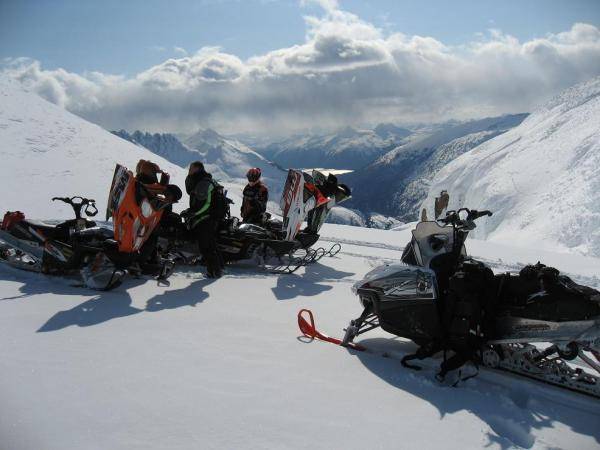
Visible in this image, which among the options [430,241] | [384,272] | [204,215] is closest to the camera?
[430,241]

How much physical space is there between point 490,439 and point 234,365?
195 cm

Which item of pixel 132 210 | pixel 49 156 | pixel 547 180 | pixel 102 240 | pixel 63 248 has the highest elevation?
pixel 547 180

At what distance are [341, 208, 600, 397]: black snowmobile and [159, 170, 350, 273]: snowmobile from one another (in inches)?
156

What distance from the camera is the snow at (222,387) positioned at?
2.96 metres

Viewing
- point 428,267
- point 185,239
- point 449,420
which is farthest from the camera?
point 185,239

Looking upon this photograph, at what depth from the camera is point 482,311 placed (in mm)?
4133

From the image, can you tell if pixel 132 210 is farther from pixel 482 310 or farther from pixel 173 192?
pixel 482 310

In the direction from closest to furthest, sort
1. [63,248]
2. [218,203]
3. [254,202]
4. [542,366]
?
[542,366] < [63,248] < [218,203] < [254,202]

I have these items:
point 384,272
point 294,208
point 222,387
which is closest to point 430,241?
point 384,272

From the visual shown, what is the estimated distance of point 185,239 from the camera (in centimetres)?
812

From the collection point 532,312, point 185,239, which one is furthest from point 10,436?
point 185,239

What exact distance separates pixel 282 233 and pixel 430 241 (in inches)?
179

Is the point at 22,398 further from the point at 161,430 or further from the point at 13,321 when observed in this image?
the point at 13,321

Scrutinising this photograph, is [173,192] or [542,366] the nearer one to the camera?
[542,366]
